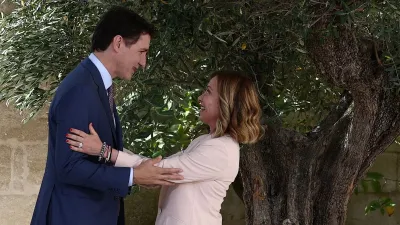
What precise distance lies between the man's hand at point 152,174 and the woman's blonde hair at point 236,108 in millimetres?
270

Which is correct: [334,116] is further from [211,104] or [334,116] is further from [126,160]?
[126,160]

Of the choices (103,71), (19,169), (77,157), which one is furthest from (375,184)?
(77,157)

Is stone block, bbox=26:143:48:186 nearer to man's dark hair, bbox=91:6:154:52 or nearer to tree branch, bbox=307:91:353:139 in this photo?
tree branch, bbox=307:91:353:139

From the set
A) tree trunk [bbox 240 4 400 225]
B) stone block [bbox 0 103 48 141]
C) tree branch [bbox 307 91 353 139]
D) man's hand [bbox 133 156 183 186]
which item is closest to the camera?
man's hand [bbox 133 156 183 186]

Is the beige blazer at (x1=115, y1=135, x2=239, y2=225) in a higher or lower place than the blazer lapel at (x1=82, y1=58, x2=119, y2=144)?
lower

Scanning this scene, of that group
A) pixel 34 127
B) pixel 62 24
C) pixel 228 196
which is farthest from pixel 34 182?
pixel 62 24

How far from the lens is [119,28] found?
9.05ft

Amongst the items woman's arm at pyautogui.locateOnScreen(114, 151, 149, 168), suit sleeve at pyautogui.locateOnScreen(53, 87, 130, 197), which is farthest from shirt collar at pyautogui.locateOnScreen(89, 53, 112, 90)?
woman's arm at pyautogui.locateOnScreen(114, 151, 149, 168)

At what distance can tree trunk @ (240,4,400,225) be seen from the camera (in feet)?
12.3

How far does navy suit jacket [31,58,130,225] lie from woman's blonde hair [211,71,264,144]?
0.44 m

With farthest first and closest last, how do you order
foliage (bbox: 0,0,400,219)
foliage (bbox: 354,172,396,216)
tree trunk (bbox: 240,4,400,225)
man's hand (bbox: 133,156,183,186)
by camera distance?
foliage (bbox: 354,172,396,216)
tree trunk (bbox: 240,4,400,225)
foliage (bbox: 0,0,400,219)
man's hand (bbox: 133,156,183,186)

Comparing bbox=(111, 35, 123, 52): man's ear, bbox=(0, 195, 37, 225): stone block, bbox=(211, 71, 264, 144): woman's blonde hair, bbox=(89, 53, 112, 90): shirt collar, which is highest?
bbox=(111, 35, 123, 52): man's ear

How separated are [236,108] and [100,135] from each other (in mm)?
566

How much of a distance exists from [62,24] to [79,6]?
7.0 inches
